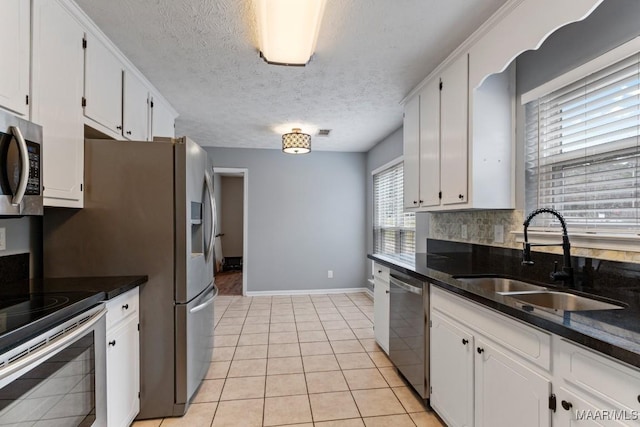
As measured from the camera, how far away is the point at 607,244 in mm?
1511

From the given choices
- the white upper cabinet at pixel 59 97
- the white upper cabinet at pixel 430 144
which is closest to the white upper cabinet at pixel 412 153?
the white upper cabinet at pixel 430 144

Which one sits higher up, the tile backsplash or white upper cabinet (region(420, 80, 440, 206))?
white upper cabinet (region(420, 80, 440, 206))

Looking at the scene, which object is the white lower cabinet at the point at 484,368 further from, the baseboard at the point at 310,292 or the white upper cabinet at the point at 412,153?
the baseboard at the point at 310,292

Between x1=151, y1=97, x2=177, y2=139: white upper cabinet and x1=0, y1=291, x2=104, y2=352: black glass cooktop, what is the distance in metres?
1.78

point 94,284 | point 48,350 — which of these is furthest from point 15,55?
point 48,350

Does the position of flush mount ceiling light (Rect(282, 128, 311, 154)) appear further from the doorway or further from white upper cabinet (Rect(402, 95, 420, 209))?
the doorway

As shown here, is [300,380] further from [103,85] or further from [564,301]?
[103,85]

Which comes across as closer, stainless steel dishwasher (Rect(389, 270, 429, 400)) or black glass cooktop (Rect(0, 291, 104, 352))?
black glass cooktop (Rect(0, 291, 104, 352))

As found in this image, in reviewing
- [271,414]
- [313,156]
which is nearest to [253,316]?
[271,414]

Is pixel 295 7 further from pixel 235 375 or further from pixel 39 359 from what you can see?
pixel 235 375


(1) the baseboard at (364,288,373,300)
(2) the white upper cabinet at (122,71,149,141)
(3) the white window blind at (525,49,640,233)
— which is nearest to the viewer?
(3) the white window blind at (525,49,640,233)

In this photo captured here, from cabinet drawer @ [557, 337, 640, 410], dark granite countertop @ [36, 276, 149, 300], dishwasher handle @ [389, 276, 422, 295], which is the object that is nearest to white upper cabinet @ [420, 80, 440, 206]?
dishwasher handle @ [389, 276, 422, 295]

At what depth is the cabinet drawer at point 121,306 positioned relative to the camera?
167cm

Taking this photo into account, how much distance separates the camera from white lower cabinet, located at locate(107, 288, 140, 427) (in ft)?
5.48
